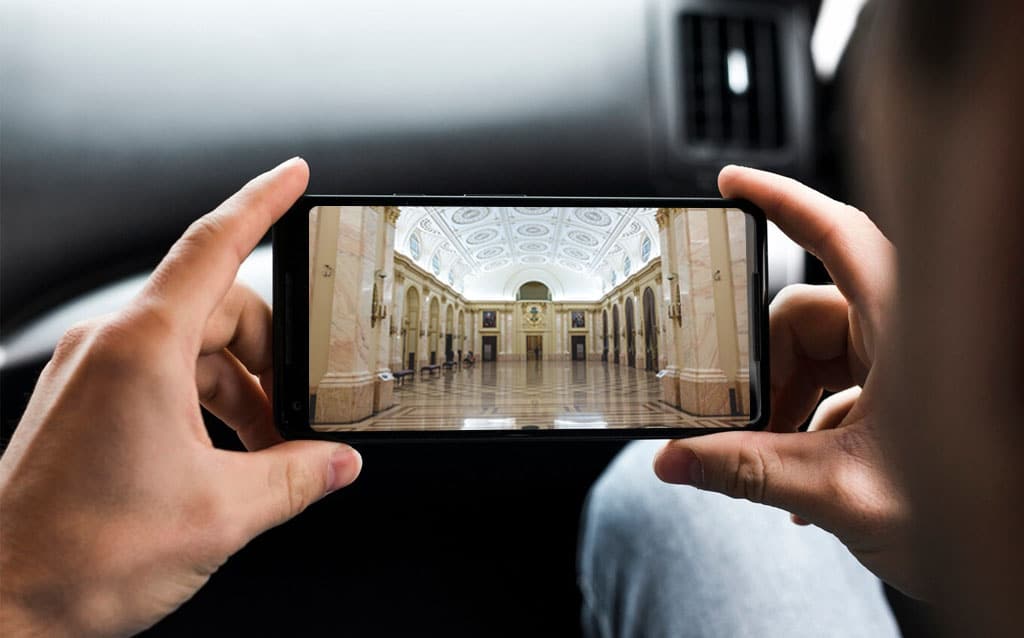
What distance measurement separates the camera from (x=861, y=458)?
1.43ft

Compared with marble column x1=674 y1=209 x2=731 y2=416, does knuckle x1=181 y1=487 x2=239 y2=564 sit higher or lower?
lower

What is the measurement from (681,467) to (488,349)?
0.19 meters

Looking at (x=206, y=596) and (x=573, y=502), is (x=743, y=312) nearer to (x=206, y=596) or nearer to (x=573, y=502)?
(x=573, y=502)

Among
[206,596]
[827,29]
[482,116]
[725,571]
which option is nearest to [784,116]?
[827,29]

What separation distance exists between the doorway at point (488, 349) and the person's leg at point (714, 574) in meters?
0.27

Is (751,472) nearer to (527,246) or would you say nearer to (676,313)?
(676,313)

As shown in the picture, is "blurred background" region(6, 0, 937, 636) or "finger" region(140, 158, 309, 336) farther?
"blurred background" region(6, 0, 937, 636)

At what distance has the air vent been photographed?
97cm

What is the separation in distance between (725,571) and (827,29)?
85cm

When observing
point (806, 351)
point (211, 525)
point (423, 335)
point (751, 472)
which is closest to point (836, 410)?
point (806, 351)

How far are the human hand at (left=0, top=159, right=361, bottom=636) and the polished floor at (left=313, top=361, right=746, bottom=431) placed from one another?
0.13m

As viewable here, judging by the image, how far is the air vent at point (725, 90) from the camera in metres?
0.97

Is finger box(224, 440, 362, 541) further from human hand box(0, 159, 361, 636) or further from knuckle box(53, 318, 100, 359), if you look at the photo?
knuckle box(53, 318, 100, 359)

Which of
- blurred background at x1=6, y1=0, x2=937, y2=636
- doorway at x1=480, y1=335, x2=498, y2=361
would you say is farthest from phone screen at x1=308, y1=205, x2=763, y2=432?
blurred background at x1=6, y1=0, x2=937, y2=636
